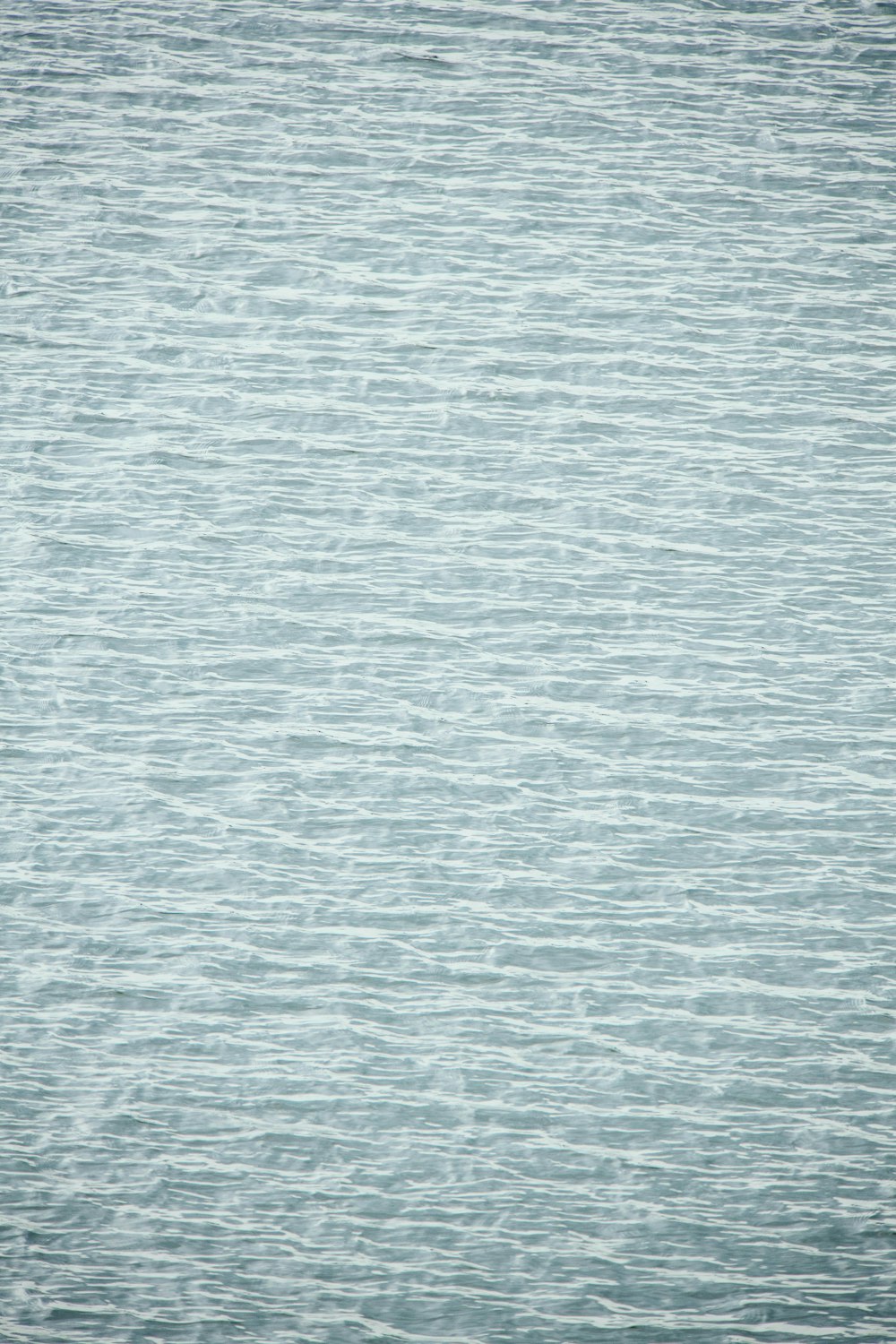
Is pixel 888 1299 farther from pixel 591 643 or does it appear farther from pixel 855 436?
pixel 855 436

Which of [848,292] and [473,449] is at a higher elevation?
[848,292]

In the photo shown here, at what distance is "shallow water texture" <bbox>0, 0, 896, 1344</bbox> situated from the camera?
3.74ft

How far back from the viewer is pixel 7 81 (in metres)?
1.27

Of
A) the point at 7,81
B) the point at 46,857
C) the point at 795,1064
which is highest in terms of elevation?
the point at 7,81

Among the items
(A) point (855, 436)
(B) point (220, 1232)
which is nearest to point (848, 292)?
(A) point (855, 436)

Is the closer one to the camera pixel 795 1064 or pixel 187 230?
pixel 795 1064

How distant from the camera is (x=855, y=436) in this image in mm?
1205

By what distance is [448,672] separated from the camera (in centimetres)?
119

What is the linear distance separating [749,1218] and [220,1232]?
0.56 m

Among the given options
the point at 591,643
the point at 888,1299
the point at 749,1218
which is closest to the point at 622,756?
the point at 591,643

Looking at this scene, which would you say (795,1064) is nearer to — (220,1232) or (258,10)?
(220,1232)

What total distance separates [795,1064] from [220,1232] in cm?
64

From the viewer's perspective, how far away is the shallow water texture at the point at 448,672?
1.14m

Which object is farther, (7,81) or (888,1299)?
(7,81)
